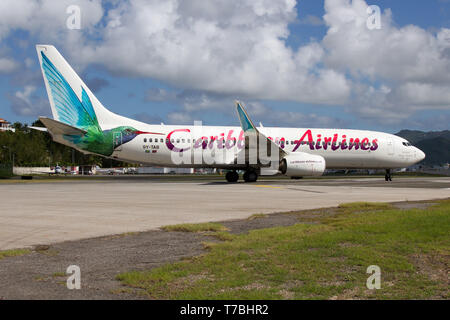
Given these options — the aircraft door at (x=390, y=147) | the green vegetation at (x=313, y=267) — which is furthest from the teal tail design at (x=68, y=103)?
the green vegetation at (x=313, y=267)

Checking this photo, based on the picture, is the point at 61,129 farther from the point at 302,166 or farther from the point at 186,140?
the point at 302,166

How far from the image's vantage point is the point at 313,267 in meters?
6.24

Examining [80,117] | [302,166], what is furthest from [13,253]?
[80,117]

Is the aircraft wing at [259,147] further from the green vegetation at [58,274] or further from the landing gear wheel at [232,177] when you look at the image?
the green vegetation at [58,274]

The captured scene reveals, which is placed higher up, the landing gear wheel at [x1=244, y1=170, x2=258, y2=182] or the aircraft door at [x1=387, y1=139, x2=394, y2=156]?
the aircraft door at [x1=387, y1=139, x2=394, y2=156]

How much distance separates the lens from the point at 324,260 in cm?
668

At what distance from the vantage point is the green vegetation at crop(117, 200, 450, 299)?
520 centimetres

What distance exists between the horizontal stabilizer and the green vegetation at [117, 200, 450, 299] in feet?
75.3

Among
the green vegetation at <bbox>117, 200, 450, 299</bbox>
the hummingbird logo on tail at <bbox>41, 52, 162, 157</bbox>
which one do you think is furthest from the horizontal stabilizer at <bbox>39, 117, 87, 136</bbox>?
the green vegetation at <bbox>117, 200, 450, 299</bbox>

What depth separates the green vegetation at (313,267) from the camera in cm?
520

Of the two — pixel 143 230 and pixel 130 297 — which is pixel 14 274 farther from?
pixel 143 230

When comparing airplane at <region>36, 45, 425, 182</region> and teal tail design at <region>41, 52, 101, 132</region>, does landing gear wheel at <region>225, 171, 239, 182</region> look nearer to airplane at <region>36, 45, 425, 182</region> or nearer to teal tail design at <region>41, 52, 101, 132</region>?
airplane at <region>36, 45, 425, 182</region>

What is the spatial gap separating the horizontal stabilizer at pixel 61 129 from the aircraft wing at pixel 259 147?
435 inches

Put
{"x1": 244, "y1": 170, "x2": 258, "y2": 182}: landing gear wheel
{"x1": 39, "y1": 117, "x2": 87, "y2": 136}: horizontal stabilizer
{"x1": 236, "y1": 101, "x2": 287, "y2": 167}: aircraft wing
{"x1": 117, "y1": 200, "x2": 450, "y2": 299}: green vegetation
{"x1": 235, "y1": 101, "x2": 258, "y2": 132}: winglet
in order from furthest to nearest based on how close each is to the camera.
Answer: {"x1": 244, "y1": 170, "x2": 258, "y2": 182}: landing gear wheel < {"x1": 236, "y1": 101, "x2": 287, "y2": 167}: aircraft wing < {"x1": 235, "y1": 101, "x2": 258, "y2": 132}: winglet < {"x1": 39, "y1": 117, "x2": 87, "y2": 136}: horizontal stabilizer < {"x1": 117, "y1": 200, "x2": 450, "y2": 299}: green vegetation
